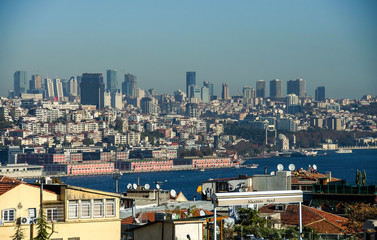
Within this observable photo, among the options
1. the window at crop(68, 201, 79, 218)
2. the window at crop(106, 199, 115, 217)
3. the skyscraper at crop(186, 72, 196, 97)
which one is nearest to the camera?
the window at crop(68, 201, 79, 218)

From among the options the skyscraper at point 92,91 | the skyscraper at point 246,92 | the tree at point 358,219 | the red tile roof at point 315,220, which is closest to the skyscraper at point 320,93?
the skyscraper at point 246,92

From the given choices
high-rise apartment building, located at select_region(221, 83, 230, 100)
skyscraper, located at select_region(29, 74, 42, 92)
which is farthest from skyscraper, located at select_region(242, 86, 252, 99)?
skyscraper, located at select_region(29, 74, 42, 92)

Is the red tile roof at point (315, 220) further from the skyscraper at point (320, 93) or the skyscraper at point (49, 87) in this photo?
the skyscraper at point (320, 93)

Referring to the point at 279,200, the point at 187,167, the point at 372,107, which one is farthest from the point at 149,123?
the point at 279,200

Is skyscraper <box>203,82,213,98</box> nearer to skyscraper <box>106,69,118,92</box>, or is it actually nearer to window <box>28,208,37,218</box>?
skyscraper <box>106,69,118,92</box>

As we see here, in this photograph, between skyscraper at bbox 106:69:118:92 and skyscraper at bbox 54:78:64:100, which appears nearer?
skyscraper at bbox 54:78:64:100

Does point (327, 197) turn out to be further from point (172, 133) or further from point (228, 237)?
point (172, 133)

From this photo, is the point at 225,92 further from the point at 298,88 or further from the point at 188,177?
the point at 188,177

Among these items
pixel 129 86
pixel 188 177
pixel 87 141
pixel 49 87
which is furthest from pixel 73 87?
pixel 188 177
